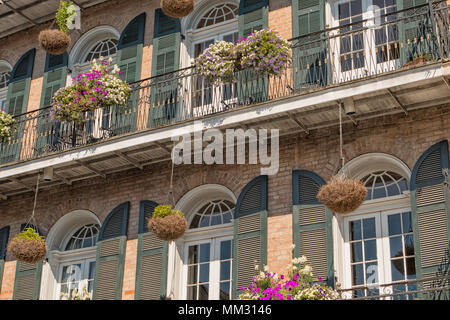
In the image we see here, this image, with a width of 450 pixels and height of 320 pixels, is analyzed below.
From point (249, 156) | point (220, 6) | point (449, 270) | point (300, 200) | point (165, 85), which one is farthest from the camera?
point (220, 6)

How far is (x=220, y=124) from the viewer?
1196 centimetres

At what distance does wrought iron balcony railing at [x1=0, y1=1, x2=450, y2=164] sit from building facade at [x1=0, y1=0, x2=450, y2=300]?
4 cm

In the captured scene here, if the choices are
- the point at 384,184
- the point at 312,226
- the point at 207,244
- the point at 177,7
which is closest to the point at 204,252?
the point at 207,244

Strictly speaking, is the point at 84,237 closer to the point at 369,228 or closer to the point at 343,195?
the point at 369,228

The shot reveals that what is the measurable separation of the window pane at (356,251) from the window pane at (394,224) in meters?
0.51

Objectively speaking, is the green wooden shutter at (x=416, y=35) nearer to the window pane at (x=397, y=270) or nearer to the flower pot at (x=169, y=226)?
the window pane at (x=397, y=270)

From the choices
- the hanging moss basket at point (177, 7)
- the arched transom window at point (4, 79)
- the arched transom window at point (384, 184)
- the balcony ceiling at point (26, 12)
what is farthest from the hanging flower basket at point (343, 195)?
the arched transom window at point (4, 79)

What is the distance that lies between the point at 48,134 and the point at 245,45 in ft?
15.3

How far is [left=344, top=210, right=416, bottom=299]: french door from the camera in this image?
10852 mm

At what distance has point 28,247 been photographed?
41.0ft

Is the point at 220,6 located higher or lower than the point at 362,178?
higher

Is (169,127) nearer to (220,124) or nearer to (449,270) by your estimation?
(220,124)

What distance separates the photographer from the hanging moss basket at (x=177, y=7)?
508 inches
